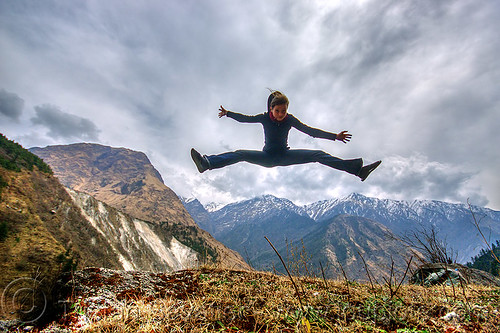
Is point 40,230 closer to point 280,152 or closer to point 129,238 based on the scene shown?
point 129,238

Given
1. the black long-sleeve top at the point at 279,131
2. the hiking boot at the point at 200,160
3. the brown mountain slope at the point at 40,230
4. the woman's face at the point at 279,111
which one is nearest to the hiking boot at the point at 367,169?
the black long-sleeve top at the point at 279,131

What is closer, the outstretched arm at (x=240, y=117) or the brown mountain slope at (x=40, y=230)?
the outstretched arm at (x=240, y=117)

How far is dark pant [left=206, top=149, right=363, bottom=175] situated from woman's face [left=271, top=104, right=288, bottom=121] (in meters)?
0.81

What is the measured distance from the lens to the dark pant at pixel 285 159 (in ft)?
15.7

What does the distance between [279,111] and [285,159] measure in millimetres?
1138

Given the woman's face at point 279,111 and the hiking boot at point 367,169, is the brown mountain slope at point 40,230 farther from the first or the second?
the hiking boot at point 367,169

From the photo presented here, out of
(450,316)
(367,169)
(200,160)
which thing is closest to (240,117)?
(200,160)

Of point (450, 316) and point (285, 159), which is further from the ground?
point (285, 159)

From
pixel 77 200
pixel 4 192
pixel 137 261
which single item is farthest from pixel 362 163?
pixel 77 200

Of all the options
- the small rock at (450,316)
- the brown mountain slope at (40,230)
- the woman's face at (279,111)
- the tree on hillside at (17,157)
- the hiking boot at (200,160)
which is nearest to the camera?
the small rock at (450,316)

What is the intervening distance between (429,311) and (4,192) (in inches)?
2472

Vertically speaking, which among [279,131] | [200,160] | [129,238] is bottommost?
[200,160]

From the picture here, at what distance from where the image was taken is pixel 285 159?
206 inches

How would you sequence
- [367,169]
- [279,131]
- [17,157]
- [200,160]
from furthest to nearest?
[17,157] → [279,131] → [367,169] → [200,160]
